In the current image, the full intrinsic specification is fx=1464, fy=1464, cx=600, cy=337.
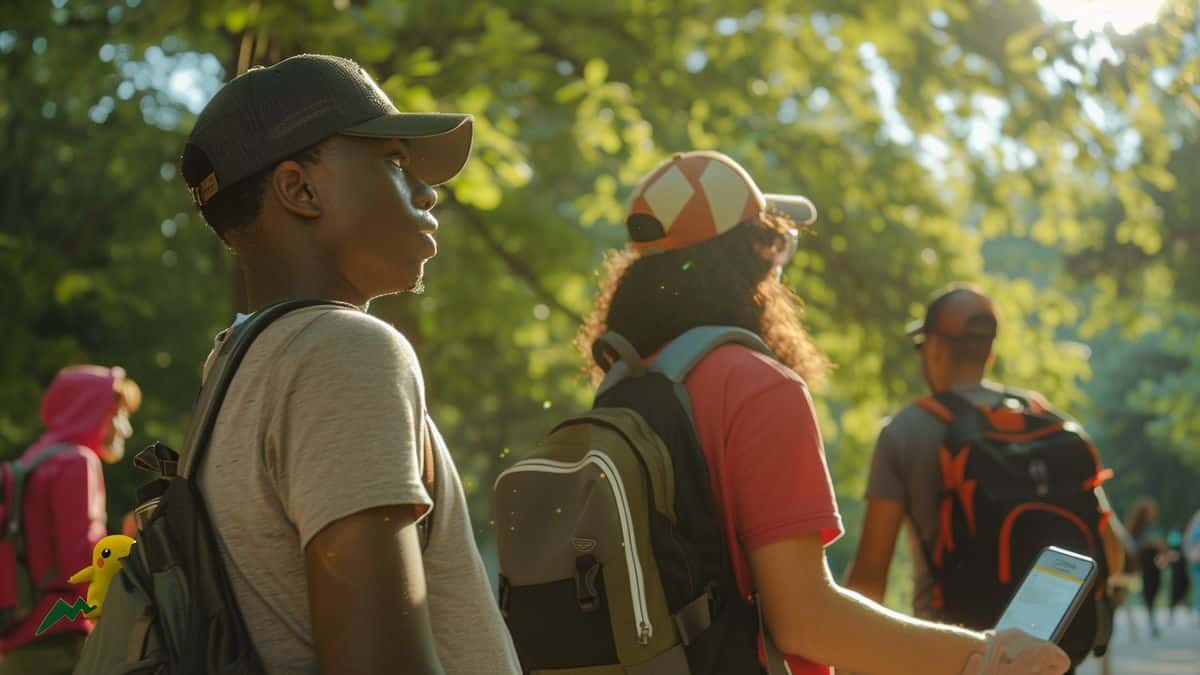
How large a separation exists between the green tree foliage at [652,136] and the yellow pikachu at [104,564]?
5.33 meters

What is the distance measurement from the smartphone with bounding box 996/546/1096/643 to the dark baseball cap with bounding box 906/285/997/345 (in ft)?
5.31

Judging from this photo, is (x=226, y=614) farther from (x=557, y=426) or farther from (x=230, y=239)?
(x=557, y=426)

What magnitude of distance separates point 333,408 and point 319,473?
2.6 inches

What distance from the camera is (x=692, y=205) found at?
2.78 meters

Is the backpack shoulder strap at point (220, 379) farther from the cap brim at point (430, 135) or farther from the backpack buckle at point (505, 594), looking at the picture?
the backpack buckle at point (505, 594)

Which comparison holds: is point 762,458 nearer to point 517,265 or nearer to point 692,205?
point 692,205

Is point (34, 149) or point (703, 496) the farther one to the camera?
point (34, 149)

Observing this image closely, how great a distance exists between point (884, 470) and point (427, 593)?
2.65 meters

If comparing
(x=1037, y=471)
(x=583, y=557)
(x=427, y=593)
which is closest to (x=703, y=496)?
(x=583, y=557)

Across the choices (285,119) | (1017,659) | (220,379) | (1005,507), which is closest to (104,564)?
(220,379)

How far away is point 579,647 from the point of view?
2369 mm

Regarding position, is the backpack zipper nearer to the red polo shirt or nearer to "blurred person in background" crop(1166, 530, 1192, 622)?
the red polo shirt

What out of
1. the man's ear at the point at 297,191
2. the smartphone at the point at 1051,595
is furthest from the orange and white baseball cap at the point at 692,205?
the man's ear at the point at 297,191

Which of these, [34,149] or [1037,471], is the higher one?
[1037,471]
